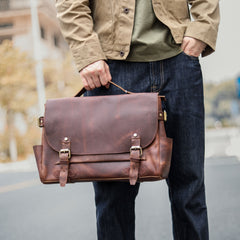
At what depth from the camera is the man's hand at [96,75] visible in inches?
63.8

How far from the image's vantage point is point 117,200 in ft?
5.58

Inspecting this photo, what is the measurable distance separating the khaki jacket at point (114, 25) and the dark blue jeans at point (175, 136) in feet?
0.26

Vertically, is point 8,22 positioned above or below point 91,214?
above

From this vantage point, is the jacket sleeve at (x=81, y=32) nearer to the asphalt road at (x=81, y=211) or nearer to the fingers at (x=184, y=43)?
the fingers at (x=184, y=43)

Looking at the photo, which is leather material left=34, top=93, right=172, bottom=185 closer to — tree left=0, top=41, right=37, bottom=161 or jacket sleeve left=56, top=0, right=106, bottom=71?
jacket sleeve left=56, top=0, right=106, bottom=71

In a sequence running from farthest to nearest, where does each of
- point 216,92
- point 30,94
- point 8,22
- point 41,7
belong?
1. point 216,92
2. point 8,22
3. point 41,7
4. point 30,94

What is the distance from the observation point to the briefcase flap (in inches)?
63.7

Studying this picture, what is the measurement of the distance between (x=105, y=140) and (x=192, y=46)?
0.48m

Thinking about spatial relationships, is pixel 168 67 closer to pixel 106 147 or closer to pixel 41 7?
pixel 106 147

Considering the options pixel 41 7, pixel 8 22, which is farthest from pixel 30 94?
pixel 8 22

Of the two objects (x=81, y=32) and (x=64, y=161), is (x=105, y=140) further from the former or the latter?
(x=81, y=32)

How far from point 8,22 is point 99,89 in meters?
19.7

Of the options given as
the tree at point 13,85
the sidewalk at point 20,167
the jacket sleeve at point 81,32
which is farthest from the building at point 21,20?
the jacket sleeve at point 81,32

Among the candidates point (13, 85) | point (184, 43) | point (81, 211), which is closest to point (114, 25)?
point (184, 43)
